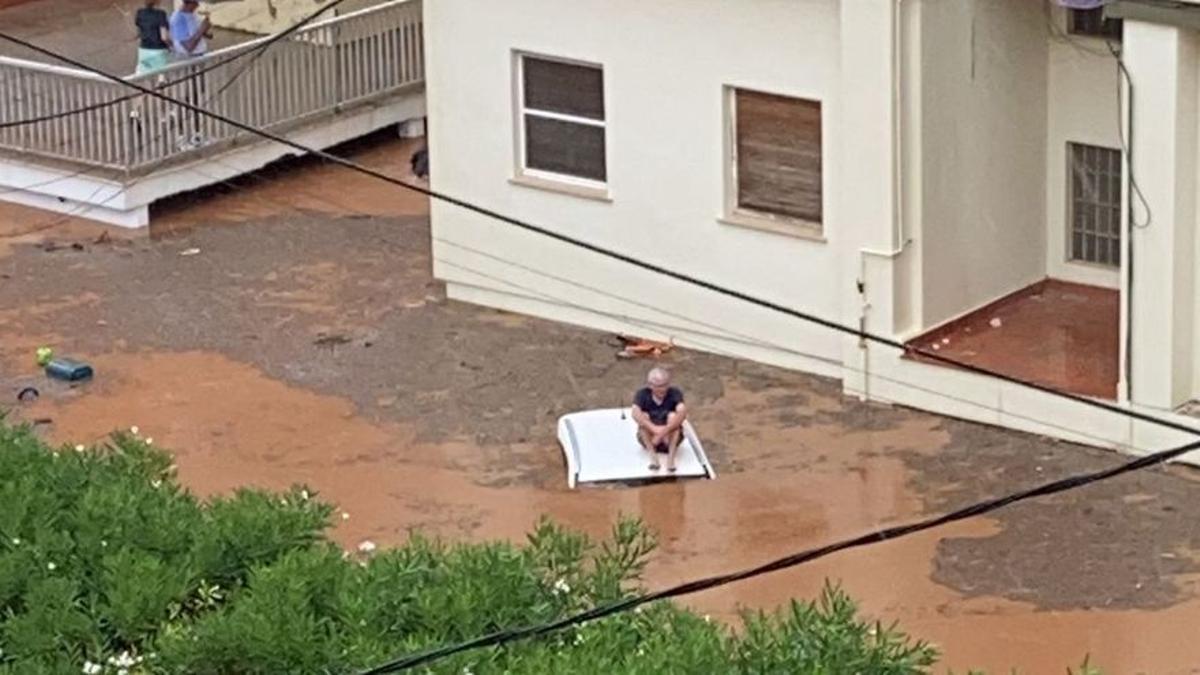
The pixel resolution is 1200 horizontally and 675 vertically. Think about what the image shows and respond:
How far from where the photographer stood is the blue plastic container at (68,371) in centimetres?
2300

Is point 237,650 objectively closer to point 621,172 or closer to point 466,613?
point 466,613

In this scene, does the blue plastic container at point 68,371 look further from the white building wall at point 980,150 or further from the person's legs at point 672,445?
the white building wall at point 980,150

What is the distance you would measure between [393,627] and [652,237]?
33.8ft

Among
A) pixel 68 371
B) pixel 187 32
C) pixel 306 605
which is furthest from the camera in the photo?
pixel 187 32

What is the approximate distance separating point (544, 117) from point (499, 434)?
306 cm

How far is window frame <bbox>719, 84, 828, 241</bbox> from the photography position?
72.6 feet

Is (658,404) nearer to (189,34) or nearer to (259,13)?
(189,34)

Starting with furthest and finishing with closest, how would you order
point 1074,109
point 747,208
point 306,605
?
point 747,208
point 1074,109
point 306,605

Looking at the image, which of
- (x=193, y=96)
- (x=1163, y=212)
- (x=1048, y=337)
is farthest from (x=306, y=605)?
(x=193, y=96)

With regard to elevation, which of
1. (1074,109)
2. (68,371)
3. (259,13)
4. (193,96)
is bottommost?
(68,371)

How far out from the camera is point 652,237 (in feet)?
75.9

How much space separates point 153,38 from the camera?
27.1m

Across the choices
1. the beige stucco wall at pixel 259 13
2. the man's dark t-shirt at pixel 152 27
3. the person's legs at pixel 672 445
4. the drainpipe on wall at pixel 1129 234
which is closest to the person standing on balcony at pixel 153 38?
the man's dark t-shirt at pixel 152 27

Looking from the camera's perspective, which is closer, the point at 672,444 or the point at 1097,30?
the point at 672,444
